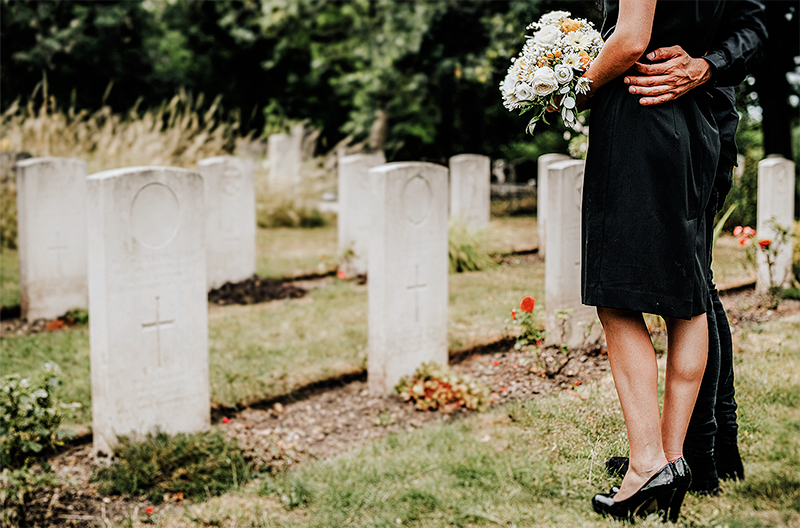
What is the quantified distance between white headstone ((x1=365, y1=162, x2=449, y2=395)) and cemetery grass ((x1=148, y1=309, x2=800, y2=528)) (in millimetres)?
946

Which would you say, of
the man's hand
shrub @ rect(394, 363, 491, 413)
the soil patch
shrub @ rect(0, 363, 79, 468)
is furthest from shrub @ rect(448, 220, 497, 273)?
the man's hand

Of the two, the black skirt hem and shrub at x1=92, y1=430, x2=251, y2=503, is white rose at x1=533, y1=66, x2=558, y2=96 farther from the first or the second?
shrub at x1=92, y1=430, x2=251, y2=503

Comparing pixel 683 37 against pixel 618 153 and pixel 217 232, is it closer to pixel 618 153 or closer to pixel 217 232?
pixel 618 153

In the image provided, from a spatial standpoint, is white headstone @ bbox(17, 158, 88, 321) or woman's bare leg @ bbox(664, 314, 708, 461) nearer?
woman's bare leg @ bbox(664, 314, 708, 461)

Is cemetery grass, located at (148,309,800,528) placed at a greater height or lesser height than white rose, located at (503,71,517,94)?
lesser

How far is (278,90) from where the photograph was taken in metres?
21.5

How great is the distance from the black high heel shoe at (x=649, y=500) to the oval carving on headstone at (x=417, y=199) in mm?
3519

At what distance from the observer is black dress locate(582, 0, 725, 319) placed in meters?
1.34

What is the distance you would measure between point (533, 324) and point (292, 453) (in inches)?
83.7

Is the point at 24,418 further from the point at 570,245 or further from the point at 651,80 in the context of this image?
the point at 651,80

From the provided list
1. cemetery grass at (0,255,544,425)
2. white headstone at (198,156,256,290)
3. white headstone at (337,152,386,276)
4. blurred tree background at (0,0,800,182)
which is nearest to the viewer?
cemetery grass at (0,255,544,425)

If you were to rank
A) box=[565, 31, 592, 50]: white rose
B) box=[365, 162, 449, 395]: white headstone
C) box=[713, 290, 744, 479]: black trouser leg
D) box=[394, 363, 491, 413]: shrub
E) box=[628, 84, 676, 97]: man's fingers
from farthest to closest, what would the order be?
box=[365, 162, 449, 395]: white headstone → box=[394, 363, 491, 413]: shrub → box=[713, 290, 744, 479]: black trouser leg → box=[565, 31, 592, 50]: white rose → box=[628, 84, 676, 97]: man's fingers

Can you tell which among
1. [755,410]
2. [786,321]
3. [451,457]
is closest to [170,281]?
[451,457]

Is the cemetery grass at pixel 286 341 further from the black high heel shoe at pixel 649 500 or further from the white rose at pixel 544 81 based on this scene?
the white rose at pixel 544 81
